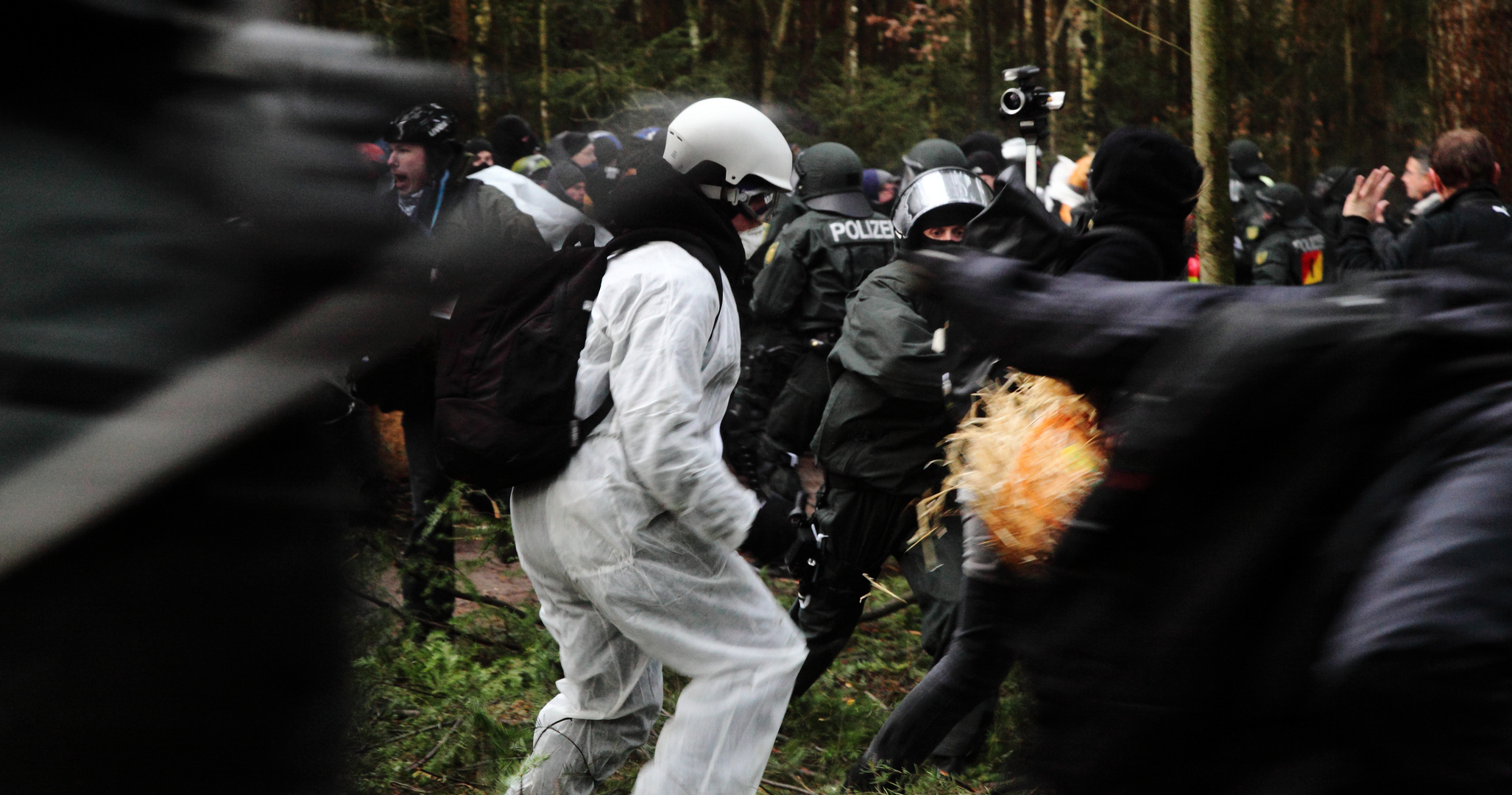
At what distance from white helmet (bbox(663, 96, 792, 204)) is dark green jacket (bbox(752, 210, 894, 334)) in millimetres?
2951

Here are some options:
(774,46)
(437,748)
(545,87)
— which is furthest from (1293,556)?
(774,46)

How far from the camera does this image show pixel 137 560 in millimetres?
1087

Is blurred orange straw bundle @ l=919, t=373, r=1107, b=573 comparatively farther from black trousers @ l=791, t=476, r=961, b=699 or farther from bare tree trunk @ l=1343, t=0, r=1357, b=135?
bare tree trunk @ l=1343, t=0, r=1357, b=135

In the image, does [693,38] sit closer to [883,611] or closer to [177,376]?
[883,611]

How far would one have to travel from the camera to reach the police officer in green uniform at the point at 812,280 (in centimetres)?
655

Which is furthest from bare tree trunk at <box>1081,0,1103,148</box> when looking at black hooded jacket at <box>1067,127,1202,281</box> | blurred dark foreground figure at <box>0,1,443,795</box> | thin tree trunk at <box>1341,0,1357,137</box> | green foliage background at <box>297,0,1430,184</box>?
blurred dark foreground figure at <box>0,1,443,795</box>

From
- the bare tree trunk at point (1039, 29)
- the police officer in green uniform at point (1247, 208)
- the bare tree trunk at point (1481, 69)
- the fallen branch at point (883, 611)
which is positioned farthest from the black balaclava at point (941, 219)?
the bare tree trunk at point (1039, 29)

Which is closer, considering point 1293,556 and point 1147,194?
point 1293,556

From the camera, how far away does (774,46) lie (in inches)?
828

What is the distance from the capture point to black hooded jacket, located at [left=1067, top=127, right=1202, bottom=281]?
392 cm

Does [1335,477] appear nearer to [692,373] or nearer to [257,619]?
[257,619]

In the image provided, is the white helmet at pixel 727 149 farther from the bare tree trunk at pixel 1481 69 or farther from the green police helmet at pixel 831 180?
the bare tree trunk at pixel 1481 69

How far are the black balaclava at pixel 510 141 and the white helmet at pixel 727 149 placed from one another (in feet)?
17.3

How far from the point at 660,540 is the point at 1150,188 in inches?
68.8
